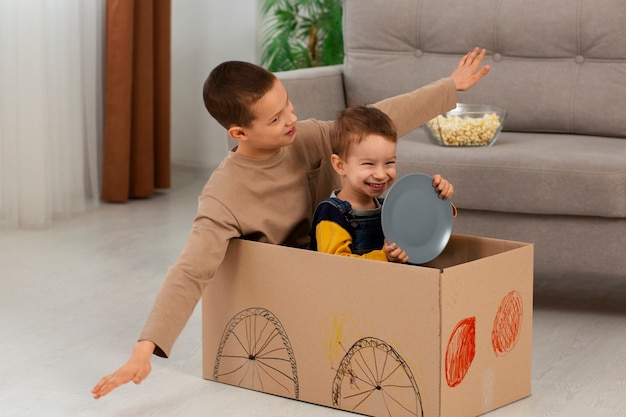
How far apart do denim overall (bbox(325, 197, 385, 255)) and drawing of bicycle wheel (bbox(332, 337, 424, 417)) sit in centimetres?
23

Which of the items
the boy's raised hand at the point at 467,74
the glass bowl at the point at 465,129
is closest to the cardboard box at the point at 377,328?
the boy's raised hand at the point at 467,74

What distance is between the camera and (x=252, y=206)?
6.61 feet

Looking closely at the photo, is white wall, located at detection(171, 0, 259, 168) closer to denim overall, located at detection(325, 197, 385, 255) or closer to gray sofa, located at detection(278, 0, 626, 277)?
gray sofa, located at detection(278, 0, 626, 277)

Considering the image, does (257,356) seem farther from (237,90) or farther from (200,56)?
(200,56)

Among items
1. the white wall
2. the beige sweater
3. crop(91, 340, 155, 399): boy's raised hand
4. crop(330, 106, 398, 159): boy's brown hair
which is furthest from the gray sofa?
the white wall

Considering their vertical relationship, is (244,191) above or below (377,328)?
above

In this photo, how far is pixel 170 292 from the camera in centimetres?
188

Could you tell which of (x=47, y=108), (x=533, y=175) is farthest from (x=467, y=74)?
(x=47, y=108)

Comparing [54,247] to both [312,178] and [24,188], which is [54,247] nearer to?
[24,188]

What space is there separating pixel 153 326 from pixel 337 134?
0.50 m

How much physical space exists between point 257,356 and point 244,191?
12.7 inches

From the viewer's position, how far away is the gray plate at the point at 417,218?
192cm

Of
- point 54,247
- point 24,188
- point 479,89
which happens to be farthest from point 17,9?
point 479,89

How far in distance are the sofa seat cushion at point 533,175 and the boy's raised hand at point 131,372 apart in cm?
97
